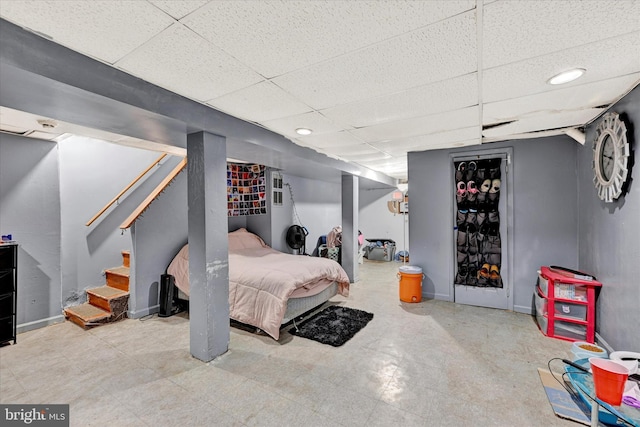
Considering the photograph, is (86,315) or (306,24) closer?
(306,24)

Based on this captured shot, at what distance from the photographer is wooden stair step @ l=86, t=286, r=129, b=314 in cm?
354

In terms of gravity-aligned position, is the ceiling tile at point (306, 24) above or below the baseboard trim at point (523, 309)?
above

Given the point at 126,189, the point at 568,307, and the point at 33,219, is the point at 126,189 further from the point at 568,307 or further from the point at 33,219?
the point at 568,307

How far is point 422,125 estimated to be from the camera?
3.01 m

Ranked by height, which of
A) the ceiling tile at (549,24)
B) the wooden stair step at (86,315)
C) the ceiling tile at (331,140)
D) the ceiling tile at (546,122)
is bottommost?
the wooden stair step at (86,315)

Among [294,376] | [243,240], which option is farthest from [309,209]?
[294,376]

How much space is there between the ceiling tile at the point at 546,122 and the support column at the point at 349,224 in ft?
8.45

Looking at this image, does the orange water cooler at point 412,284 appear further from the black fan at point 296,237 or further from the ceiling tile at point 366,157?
the black fan at point 296,237

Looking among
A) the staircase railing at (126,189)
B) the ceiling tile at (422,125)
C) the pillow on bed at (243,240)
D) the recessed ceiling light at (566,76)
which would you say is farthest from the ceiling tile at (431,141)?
the staircase railing at (126,189)

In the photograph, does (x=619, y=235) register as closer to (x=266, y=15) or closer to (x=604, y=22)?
(x=604, y=22)

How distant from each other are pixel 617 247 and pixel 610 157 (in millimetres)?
819

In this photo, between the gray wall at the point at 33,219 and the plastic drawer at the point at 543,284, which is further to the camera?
the gray wall at the point at 33,219

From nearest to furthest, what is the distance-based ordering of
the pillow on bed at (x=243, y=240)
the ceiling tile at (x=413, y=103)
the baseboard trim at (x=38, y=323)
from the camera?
1. the ceiling tile at (x=413, y=103)
2. the baseboard trim at (x=38, y=323)
3. the pillow on bed at (x=243, y=240)

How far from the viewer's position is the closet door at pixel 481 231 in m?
3.90
